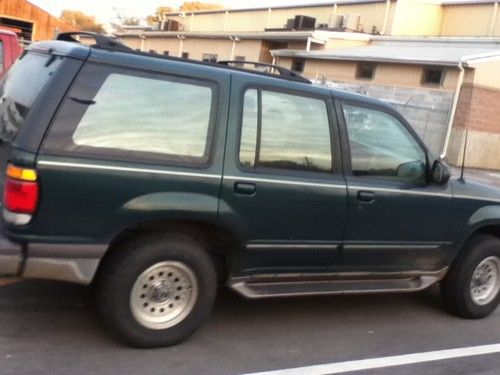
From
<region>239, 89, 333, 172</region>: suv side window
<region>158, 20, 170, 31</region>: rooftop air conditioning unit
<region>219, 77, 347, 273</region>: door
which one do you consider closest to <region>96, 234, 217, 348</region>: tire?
<region>219, 77, 347, 273</region>: door

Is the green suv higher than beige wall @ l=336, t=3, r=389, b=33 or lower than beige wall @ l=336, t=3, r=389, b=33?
lower

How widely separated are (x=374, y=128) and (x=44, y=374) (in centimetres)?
294

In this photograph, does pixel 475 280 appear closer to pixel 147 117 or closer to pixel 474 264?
pixel 474 264

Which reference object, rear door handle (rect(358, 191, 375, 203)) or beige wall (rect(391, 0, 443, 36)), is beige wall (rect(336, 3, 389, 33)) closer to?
beige wall (rect(391, 0, 443, 36))

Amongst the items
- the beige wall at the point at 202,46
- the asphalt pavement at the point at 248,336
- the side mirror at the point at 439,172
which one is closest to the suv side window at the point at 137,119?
the asphalt pavement at the point at 248,336

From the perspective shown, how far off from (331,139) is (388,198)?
0.66m

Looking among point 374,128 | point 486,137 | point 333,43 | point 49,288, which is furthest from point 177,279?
point 333,43

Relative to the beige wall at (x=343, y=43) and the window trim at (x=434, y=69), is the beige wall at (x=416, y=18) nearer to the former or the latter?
the beige wall at (x=343, y=43)

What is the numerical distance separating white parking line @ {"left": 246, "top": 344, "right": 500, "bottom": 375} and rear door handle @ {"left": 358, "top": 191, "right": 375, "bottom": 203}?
45.1 inches

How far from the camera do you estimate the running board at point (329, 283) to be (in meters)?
4.55

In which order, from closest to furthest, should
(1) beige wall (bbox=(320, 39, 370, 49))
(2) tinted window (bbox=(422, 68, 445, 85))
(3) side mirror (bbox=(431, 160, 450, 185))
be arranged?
(3) side mirror (bbox=(431, 160, 450, 185))
(2) tinted window (bbox=(422, 68, 445, 85))
(1) beige wall (bbox=(320, 39, 370, 49))

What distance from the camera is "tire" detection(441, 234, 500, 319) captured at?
555 cm

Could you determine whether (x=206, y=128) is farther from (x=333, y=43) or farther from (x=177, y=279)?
(x=333, y=43)


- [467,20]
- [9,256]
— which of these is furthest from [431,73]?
[9,256]
